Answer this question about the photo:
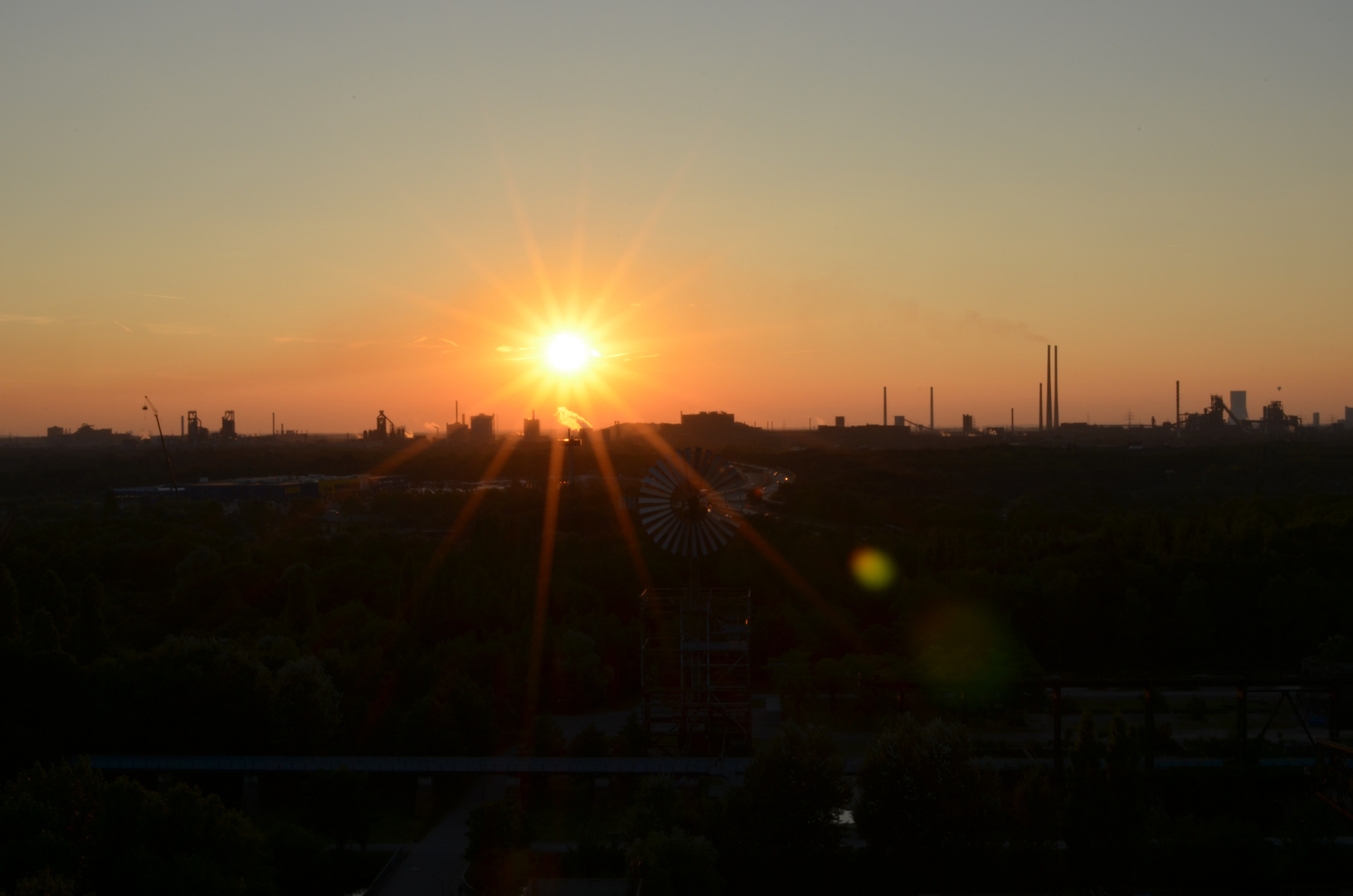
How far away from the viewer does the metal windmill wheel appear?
15727 millimetres

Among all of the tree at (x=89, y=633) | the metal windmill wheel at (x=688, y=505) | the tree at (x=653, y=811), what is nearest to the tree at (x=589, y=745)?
the tree at (x=653, y=811)

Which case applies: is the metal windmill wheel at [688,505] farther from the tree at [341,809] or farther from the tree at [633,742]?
the tree at [341,809]

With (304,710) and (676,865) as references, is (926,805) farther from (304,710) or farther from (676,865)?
(304,710)

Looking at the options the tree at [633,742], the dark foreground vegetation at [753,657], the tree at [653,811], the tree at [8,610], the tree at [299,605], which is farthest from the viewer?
the tree at [299,605]

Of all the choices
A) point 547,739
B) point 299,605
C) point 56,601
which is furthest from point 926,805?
point 56,601

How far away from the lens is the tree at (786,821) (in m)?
10.9

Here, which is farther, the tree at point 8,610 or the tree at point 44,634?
the tree at point 8,610

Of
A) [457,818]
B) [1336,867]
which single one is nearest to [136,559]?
[457,818]

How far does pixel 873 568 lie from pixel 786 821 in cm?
1489

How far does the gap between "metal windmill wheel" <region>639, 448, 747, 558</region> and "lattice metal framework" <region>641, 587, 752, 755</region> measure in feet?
2.86

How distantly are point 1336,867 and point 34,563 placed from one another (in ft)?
96.5

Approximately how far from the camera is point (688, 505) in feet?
51.6

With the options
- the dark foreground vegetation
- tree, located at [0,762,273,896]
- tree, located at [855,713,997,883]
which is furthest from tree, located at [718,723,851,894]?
tree, located at [0,762,273,896]

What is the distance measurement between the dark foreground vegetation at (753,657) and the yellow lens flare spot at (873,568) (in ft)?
0.67
